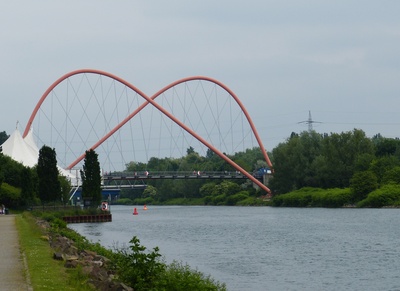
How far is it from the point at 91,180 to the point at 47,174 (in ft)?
22.4

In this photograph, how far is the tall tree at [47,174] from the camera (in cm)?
7344

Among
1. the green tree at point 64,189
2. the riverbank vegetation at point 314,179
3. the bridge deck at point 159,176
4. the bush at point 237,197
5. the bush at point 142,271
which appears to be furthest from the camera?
the bush at point 237,197

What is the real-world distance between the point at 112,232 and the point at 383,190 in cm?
4013

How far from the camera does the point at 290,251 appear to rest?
1631 inches

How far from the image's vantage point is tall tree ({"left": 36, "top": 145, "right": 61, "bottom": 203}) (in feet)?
241

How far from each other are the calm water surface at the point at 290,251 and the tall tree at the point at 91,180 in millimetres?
17046

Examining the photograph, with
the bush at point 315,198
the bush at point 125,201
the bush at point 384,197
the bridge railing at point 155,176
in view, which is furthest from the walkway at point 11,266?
the bush at point 125,201

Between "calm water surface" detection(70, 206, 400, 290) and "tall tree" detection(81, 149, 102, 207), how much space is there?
17.0 metres

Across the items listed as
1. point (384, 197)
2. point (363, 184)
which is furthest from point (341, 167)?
point (384, 197)

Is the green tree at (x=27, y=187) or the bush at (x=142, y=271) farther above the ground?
the green tree at (x=27, y=187)

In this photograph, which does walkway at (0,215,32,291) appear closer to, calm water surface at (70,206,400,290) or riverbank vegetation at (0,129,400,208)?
calm water surface at (70,206,400,290)

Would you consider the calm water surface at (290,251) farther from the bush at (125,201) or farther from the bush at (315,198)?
the bush at (125,201)

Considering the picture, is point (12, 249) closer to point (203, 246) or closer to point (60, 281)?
point (60, 281)

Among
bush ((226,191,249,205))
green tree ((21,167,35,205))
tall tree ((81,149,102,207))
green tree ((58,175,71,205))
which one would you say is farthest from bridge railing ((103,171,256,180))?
green tree ((21,167,35,205))
